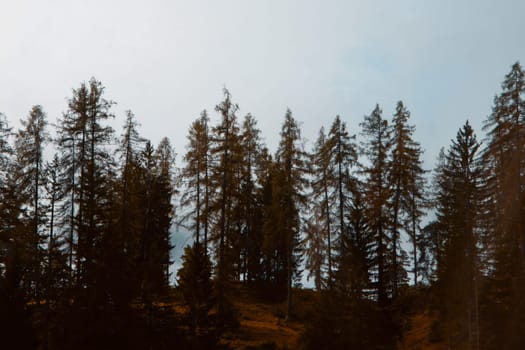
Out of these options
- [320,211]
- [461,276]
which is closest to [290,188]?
[320,211]

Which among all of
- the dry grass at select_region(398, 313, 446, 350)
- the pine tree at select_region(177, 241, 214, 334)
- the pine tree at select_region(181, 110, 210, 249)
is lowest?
the dry grass at select_region(398, 313, 446, 350)

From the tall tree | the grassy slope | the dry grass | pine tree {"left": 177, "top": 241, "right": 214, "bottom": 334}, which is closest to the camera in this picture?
pine tree {"left": 177, "top": 241, "right": 214, "bottom": 334}

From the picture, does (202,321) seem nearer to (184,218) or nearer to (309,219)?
(184,218)

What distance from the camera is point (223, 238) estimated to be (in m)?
34.2

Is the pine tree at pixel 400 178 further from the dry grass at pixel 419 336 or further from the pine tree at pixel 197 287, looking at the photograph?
the pine tree at pixel 197 287

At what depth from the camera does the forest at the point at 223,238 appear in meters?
24.3

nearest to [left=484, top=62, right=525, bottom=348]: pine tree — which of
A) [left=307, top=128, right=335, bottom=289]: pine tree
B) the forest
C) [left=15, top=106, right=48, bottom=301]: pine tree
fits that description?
the forest

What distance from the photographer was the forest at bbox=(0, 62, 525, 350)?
24328 millimetres

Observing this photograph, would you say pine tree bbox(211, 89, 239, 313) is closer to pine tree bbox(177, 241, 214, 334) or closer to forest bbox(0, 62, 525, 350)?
forest bbox(0, 62, 525, 350)

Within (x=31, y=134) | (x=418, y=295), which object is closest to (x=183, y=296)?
(x=31, y=134)

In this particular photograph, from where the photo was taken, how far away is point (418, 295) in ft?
138

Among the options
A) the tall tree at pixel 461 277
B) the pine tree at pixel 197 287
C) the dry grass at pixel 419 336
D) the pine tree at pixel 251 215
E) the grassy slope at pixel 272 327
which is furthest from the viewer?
the pine tree at pixel 251 215

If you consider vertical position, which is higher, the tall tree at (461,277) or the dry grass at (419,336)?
the tall tree at (461,277)

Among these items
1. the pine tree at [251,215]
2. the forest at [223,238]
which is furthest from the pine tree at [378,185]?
the pine tree at [251,215]
